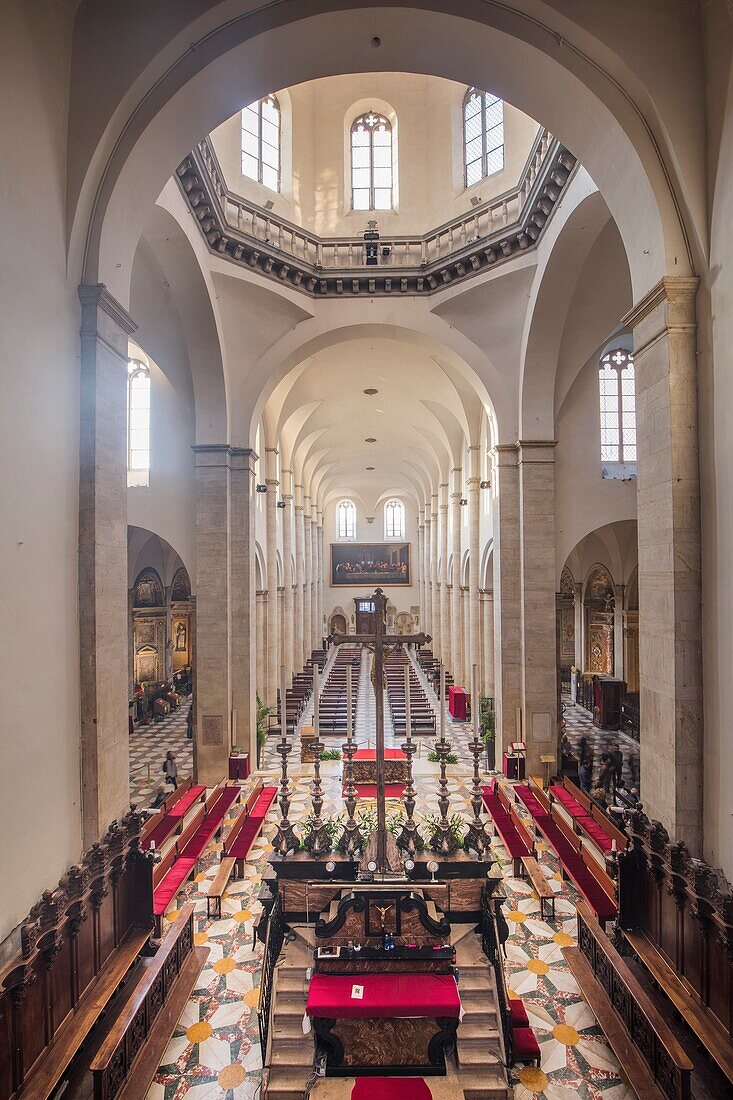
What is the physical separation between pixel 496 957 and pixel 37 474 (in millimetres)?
5432

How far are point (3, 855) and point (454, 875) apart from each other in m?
3.63

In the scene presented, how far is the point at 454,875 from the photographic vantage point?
542cm

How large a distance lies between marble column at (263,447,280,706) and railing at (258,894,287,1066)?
A: 41.5 feet

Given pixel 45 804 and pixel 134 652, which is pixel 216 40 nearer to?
pixel 45 804

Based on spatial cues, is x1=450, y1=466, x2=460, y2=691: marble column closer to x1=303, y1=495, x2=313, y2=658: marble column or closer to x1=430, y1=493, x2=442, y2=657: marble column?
x1=430, y1=493, x2=442, y2=657: marble column

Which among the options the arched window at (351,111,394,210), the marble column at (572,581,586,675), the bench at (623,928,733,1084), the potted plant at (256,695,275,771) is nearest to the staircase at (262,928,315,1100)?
the bench at (623,928,733,1084)

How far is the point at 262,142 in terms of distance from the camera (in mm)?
13516

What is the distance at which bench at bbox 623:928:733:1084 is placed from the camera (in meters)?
4.12

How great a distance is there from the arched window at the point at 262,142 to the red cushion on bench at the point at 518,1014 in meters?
14.9

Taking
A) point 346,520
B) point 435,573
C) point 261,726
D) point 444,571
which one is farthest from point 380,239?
point 346,520

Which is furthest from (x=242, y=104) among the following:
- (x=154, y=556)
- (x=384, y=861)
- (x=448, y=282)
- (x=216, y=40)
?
(x=154, y=556)

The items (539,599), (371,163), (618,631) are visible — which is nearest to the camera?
(539,599)

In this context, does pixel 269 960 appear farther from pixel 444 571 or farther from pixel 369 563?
pixel 369 563

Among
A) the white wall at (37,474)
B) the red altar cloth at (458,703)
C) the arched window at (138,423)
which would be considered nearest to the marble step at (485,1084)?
the white wall at (37,474)
